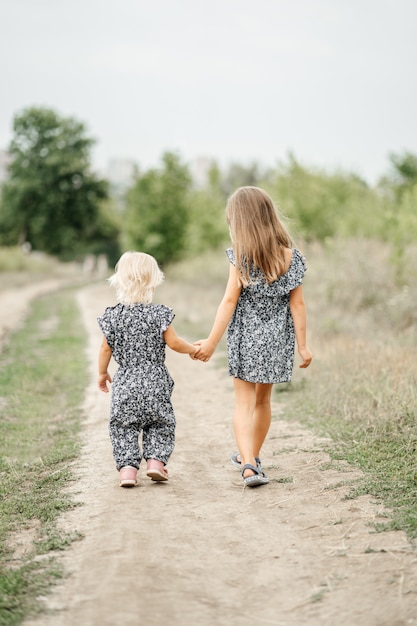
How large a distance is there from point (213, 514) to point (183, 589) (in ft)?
3.85

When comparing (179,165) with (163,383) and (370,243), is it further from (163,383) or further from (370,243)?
(163,383)

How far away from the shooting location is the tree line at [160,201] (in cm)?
2831

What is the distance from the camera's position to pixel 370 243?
1853cm

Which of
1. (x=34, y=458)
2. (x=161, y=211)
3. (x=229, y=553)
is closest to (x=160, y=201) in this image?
(x=161, y=211)

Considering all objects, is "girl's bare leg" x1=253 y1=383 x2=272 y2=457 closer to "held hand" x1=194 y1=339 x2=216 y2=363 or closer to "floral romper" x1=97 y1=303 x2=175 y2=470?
"held hand" x1=194 y1=339 x2=216 y2=363

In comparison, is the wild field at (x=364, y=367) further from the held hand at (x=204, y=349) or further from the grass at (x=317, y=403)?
the held hand at (x=204, y=349)

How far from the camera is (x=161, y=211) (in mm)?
31031

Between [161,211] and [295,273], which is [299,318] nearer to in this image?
[295,273]

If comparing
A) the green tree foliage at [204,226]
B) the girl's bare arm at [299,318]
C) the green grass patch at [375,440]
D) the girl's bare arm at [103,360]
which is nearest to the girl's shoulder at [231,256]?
the girl's bare arm at [299,318]

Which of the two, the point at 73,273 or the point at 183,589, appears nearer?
the point at 183,589

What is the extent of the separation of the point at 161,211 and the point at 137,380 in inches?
1032

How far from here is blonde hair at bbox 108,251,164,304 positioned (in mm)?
5160

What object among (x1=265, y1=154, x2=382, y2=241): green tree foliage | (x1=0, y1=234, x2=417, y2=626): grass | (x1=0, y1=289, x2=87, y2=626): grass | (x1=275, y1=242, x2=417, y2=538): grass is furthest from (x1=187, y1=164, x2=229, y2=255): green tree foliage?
(x1=0, y1=289, x2=87, y2=626): grass

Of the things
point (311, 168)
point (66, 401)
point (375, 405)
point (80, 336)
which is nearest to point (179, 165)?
point (311, 168)
